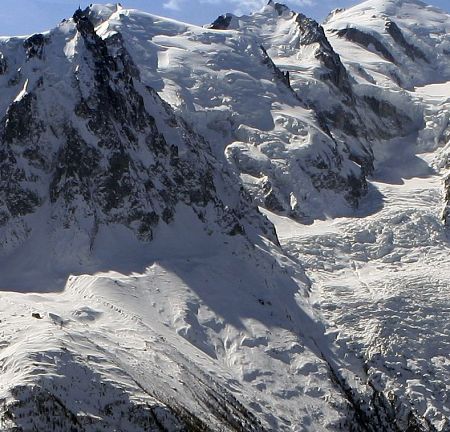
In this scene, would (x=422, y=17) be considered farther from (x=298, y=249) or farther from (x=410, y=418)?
(x=410, y=418)

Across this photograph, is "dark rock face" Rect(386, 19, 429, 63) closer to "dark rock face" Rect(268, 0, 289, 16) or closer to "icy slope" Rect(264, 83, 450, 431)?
"dark rock face" Rect(268, 0, 289, 16)

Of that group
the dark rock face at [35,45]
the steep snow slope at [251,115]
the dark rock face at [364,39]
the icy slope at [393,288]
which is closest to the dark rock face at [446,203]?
the icy slope at [393,288]

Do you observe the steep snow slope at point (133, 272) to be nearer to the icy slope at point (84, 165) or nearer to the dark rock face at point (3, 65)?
the icy slope at point (84, 165)

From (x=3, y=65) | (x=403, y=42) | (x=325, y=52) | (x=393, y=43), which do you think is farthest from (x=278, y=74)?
(x=403, y=42)

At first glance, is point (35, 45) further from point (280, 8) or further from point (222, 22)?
point (280, 8)

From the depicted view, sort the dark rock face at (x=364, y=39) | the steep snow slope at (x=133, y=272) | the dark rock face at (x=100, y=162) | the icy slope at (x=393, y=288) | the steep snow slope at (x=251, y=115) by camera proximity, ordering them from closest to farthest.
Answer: the steep snow slope at (x=133, y=272) → the icy slope at (x=393, y=288) → the dark rock face at (x=100, y=162) → the steep snow slope at (x=251, y=115) → the dark rock face at (x=364, y=39)

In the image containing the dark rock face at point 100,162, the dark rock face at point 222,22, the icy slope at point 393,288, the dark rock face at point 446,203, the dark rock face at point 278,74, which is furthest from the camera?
the dark rock face at point 222,22

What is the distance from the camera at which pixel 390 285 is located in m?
80.8

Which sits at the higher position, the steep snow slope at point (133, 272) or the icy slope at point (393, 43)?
the icy slope at point (393, 43)

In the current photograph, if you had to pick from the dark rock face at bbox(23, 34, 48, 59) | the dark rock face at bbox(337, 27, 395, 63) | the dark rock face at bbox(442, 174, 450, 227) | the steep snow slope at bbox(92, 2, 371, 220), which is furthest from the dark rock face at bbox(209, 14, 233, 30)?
the dark rock face at bbox(23, 34, 48, 59)

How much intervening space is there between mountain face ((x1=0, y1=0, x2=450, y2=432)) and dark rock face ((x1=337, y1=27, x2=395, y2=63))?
4061 cm

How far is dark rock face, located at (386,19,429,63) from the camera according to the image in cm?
15425

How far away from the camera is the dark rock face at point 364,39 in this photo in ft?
491

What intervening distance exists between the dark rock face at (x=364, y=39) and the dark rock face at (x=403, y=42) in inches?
196
